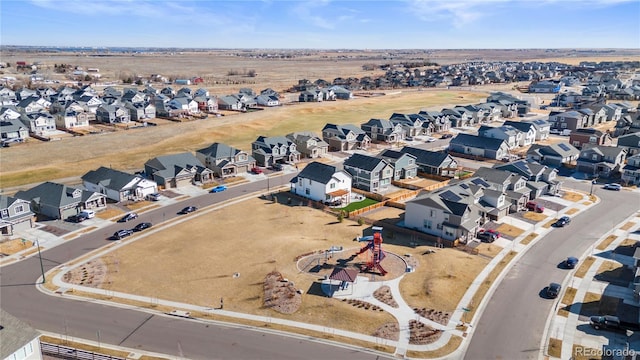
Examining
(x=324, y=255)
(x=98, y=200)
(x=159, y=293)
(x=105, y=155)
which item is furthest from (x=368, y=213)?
(x=105, y=155)

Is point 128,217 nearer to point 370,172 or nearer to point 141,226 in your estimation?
point 141,226

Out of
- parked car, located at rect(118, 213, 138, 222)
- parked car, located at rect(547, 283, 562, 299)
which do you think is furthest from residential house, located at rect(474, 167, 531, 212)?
parked car, located at rect(118, 213, 138, 222)

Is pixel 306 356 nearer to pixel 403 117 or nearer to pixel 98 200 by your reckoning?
pixel 98 200

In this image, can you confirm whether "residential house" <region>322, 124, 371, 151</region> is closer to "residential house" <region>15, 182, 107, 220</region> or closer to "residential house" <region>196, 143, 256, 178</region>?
"residential house" <region>196, 143, 256, 178</region>

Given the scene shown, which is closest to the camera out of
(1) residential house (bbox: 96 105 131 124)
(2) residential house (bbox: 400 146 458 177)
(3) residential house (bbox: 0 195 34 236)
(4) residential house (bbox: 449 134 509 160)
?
(3) residential house (bbox: 0 195 34 236)

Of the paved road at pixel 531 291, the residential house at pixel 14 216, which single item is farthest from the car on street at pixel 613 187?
the residential house at pixel 14 216

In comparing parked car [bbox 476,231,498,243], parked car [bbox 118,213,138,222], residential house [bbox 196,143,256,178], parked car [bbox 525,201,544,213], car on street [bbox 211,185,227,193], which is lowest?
parked car [bbox 476,231,498,243]
